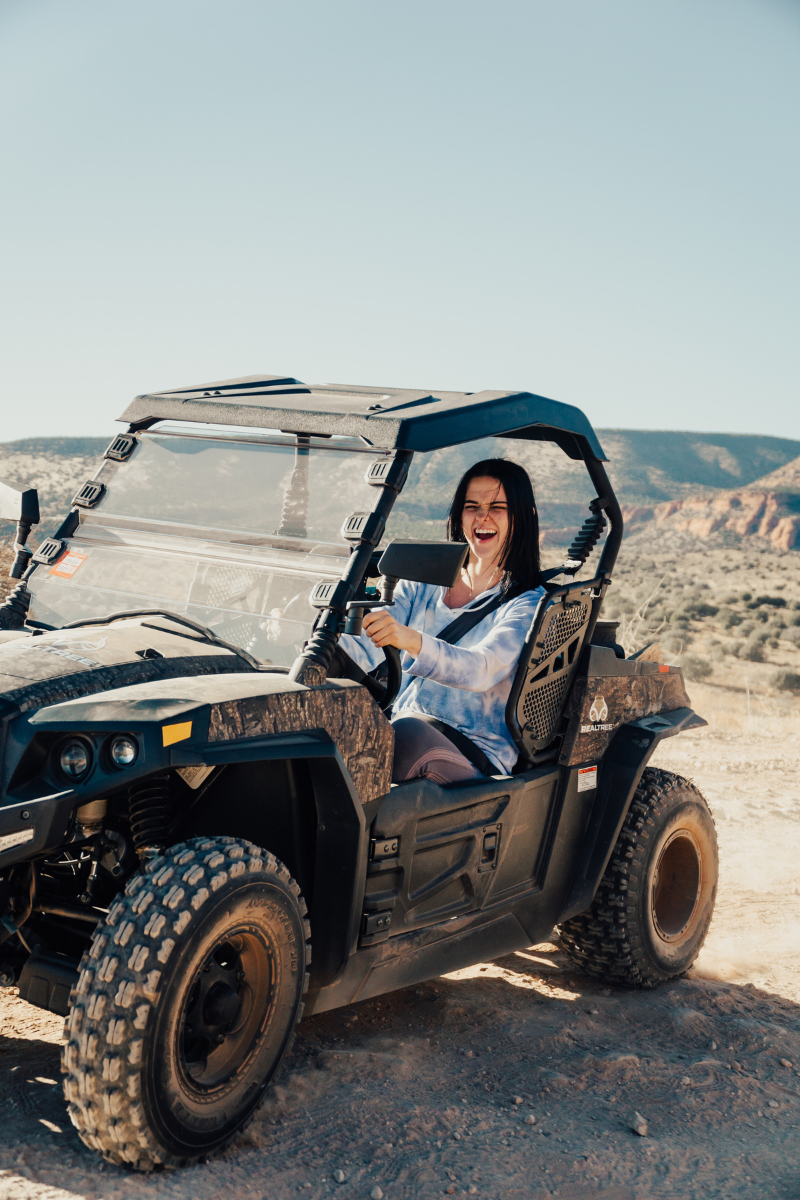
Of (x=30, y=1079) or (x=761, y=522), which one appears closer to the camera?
(x=30, y=1079)

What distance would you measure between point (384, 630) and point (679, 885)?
91.1 inches

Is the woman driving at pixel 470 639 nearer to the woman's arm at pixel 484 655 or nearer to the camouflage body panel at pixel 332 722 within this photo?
the woman's arm at pixel 484 655

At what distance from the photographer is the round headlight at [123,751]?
241 cm

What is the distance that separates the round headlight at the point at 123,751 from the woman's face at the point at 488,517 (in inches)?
73.9

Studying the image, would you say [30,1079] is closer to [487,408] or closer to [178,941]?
[178,941]

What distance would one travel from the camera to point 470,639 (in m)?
3.75

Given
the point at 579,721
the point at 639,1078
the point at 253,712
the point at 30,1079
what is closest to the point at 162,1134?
the point at 30,1079

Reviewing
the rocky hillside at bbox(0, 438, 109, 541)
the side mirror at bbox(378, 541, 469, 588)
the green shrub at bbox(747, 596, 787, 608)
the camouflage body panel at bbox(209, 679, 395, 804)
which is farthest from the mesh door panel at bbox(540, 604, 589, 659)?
the green shrub at bbox(747, 596, 787, 608)

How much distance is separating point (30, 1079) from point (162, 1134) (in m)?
0.74

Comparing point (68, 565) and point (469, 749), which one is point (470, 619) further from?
point (68, 565)

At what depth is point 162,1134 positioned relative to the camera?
7.96 ft

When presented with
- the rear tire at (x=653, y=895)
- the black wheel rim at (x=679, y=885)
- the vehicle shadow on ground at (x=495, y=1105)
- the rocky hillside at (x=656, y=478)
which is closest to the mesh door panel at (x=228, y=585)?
the vehicle shadow on ground at (x=495, y=1105)

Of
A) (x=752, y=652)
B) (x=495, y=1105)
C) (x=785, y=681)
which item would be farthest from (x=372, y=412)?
(x=752, y=652)

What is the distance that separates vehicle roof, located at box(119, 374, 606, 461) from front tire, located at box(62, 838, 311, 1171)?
4.26ft
